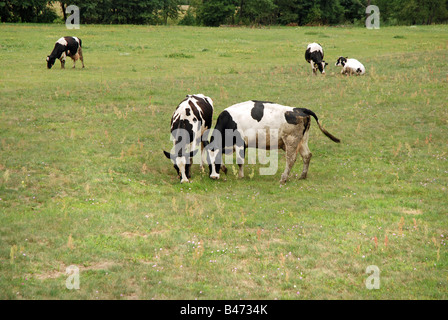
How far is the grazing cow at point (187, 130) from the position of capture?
12.6 meters

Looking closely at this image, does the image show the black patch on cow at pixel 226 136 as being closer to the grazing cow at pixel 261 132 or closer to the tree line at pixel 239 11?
the grazing cow at pixel 261 132

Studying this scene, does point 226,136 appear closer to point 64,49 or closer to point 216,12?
point 64,49

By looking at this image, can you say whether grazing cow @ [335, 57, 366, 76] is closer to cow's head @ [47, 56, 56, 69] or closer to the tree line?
cow's head @ [47, 56, 56, 69]

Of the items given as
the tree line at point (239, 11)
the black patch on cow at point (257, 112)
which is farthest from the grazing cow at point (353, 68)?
the tree line at point (239, 11)

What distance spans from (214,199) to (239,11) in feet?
244

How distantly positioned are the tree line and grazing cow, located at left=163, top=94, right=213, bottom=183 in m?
51.6

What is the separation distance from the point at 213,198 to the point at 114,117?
7728mm

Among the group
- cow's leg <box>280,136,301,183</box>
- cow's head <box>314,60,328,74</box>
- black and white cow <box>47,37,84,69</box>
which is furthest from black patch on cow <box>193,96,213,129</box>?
black and white cow <box>47,37,84,69</box>

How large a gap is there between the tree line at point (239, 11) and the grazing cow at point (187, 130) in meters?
51.6

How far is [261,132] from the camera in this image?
12883 millimetres

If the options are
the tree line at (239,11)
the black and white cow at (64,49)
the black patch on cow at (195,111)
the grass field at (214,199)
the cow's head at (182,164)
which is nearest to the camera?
the grass field at (214,199)

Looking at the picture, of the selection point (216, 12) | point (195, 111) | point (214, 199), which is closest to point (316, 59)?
point (195, 111)

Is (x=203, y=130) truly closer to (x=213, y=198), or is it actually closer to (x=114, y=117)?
(x=213, y=198)

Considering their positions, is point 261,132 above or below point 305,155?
above
